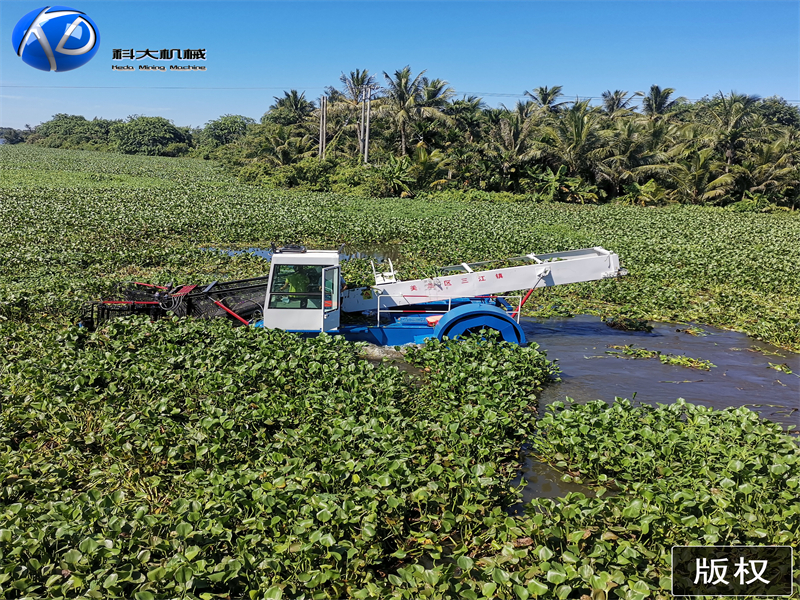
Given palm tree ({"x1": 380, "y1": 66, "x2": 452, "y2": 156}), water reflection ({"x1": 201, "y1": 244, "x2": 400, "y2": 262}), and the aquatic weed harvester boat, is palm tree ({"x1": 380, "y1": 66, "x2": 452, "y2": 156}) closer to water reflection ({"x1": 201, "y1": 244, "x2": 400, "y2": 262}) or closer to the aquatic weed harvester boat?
water reflection ({"x1": 201, "y1": 244, "x2": 400, "y2": 262})

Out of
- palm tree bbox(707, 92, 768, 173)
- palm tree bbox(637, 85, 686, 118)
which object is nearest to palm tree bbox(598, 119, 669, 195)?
palm tree bbox(707, 92, 768, 173)

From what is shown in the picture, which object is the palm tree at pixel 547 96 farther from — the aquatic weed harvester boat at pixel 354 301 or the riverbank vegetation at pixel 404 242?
the aquatic weed harvester boat at pixel 354 301

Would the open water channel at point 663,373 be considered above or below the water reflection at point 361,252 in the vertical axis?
Result: below

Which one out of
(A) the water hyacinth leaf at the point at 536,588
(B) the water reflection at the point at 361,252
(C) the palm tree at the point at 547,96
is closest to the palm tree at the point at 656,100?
(C) the palm tree at the point at 547,96

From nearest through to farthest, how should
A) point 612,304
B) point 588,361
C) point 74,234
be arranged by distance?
point 588,361 < point 612,304 < point 74,234

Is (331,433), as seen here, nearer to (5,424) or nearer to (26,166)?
(5,424)

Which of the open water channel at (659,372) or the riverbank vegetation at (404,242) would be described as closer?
the open water channel at (659,372)

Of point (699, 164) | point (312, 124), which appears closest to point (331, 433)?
point (699, 164)

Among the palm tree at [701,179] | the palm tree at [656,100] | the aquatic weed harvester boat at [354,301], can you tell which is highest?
the palm tree at [656,100]
